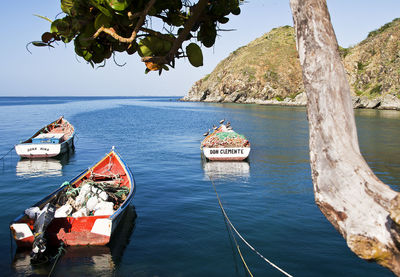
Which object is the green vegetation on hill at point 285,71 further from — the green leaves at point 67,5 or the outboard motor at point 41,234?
the green leaves at point 67,5

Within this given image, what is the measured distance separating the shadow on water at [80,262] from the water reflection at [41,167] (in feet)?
38.6

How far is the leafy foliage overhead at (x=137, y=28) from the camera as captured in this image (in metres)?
2.32

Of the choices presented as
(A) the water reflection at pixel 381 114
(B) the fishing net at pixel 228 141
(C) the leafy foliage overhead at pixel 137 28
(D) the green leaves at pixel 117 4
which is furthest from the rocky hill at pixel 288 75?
(D) the green leaves at pixel 117 4

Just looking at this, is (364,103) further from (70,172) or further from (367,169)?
(367,169)

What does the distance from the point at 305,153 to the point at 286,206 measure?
14577 millimetres

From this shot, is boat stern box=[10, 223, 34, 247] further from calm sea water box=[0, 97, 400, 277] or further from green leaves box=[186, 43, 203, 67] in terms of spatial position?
green leaves box=[186, 43, 203, 67]

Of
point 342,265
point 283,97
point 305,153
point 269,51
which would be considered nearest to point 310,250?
point 342,265

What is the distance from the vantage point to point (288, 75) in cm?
12694

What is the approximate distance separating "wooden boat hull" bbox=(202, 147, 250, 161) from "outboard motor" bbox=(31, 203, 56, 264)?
45.3 feet

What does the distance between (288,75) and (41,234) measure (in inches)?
5021

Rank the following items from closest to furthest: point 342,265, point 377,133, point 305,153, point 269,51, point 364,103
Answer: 1. point 342,265
2. point 305,153
3. point 377,133
4. point 364,103
5. point 269,51

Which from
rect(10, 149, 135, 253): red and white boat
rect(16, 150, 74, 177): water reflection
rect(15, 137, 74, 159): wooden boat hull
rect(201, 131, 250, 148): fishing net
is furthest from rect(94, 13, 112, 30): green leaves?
rect(15, 137, 74, 159): wooden boat hull

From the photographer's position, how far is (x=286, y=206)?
1410 cm

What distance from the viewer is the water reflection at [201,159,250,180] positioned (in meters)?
19.7
